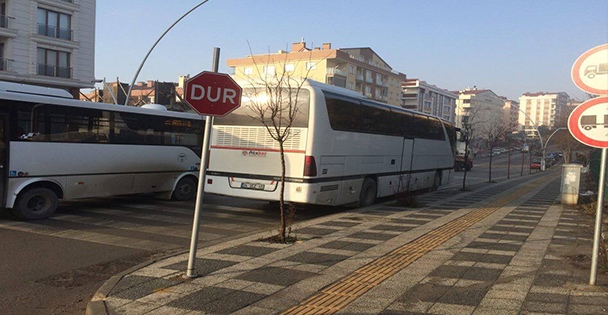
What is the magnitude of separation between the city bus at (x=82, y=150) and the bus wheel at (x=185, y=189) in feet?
0.10

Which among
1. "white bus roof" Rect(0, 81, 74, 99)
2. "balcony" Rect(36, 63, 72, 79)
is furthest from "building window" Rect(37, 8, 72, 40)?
"white bus roof" Rect(0, 81, 74, 99)

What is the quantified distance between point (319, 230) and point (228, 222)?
251 centimetres

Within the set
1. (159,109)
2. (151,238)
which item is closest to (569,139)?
(159,109)

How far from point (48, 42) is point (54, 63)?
5.21 ft

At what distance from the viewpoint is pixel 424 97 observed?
363 feet

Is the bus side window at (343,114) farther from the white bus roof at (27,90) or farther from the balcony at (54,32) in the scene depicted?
the balcony at (54,32)

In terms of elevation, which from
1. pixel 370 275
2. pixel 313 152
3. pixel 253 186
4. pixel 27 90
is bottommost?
pixel 370 275

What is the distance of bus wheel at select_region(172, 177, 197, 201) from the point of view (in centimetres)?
1361

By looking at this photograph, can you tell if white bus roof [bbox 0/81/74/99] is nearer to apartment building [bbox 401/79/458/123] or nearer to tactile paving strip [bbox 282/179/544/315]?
tactile paving strip [bbox 282/179/544/315]

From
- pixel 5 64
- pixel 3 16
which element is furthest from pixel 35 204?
pixel 3 16

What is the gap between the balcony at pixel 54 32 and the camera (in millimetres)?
34156

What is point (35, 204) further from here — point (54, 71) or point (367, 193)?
point (54, 71)

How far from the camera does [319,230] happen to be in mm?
9305

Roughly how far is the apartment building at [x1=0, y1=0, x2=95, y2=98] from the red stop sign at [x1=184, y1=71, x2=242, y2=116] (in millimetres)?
32524
